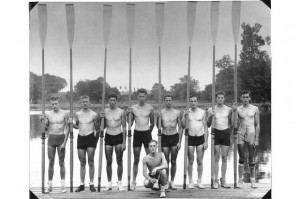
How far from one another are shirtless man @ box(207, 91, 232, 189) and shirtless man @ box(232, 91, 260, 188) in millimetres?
172

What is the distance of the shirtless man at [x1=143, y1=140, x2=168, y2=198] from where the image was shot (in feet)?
27.0

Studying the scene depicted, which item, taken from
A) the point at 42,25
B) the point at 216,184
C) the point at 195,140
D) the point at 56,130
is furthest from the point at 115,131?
the point at 42,25

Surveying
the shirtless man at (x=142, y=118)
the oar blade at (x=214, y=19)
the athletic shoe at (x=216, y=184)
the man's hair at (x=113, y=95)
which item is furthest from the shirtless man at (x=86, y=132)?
the oar blade at (x=214, y=19)

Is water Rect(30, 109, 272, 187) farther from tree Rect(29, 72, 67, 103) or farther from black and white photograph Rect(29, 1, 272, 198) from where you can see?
tree Rect(29, 72, 67, 103)

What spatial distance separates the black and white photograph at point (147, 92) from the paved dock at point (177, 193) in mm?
15

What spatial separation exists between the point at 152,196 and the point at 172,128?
3.27 feet

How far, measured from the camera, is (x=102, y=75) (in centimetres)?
836

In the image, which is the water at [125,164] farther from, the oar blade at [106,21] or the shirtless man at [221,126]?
the oar blade at [106,21]

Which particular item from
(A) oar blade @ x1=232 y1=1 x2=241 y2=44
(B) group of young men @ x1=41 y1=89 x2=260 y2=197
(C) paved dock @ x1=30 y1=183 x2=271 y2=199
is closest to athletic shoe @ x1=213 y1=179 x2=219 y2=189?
(C) paved dock @ x1=30 y1=183 x2=271 y2=199

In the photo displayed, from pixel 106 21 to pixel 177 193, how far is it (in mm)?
2632

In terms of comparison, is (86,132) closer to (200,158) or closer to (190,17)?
(200,158)

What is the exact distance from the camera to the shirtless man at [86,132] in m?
8.38

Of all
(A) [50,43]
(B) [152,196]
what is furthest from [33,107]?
(B) [152,196]

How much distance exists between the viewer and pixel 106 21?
834 centimetres
